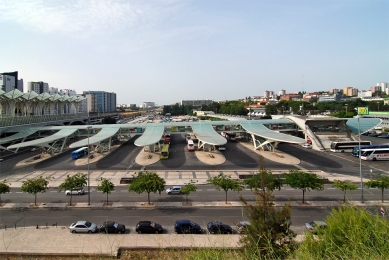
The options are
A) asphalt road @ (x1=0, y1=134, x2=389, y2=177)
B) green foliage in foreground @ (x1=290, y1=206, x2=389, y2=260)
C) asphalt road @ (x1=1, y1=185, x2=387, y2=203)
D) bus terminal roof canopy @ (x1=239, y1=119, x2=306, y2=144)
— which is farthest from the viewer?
bus terminal roof canopy @ (x1=239, y1=119, x2=306, y2=144)

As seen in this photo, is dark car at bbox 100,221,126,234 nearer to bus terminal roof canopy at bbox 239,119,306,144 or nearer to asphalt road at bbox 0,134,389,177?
asphalt road at bbox 0,134,389,177

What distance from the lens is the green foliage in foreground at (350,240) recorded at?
532cm

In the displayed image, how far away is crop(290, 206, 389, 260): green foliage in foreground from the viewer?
532 cm

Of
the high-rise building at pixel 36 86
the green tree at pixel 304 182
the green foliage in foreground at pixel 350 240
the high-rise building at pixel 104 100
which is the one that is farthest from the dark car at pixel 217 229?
the high-rise building at pixel 104 100

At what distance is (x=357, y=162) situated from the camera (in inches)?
1169

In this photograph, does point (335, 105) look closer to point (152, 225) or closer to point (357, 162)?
point (357, 162)

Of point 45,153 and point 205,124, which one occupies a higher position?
point 205,124

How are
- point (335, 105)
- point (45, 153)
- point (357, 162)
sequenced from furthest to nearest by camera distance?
point (335, 105), point (45, 153), point (357, 162)

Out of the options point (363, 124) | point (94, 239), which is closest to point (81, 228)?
point (94, 239)

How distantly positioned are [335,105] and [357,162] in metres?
71.5

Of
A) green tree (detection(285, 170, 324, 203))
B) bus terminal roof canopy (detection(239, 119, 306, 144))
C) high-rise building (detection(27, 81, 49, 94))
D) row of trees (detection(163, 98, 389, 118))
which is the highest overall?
high-rise building (detection(27, 81, 49, 94))

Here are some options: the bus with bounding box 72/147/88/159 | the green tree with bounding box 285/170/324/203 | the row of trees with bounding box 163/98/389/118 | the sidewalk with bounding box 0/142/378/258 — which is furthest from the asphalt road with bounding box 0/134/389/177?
the row of trees with bounding box 163/98/389/118

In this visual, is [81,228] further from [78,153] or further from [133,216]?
[78,153]

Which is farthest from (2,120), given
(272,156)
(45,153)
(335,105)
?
(335,105)
